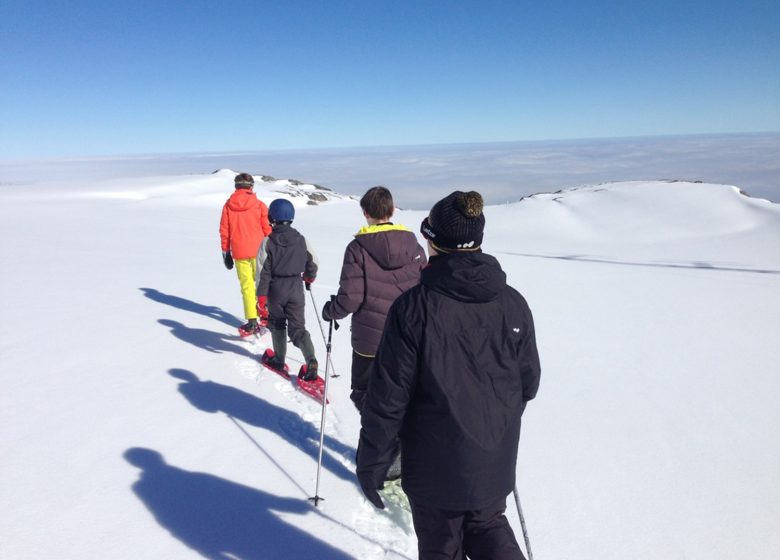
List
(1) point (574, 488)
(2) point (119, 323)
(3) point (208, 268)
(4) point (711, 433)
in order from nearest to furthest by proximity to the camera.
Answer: (1) point (574, 488)
(4) point (711, 433)
(2) point (119, 323)
(3) point (208, 268)

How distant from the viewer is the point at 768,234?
1911 centimetres

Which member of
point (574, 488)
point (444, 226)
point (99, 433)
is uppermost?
point (444, 226)

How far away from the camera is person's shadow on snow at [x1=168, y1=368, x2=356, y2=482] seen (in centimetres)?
382

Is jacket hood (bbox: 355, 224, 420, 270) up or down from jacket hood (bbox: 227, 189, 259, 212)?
down

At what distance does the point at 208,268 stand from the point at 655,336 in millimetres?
9072

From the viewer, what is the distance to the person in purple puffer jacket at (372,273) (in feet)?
10.7

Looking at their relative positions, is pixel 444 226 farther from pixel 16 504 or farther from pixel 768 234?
pixel 768 234

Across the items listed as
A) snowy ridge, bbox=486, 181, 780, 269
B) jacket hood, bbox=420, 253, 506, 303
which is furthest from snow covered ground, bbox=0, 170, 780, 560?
snowy ridge, bbox=486, 181, 780, 269

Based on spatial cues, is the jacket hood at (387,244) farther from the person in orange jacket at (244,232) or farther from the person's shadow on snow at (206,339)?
the person in orange jacket at (244,232)

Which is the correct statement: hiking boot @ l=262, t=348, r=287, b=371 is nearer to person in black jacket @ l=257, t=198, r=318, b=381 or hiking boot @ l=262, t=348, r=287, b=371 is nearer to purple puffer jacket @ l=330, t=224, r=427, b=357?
person in black jacket @ l=257, t=198, r=318, b=381

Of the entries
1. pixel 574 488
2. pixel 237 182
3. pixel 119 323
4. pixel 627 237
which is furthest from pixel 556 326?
pixel 627 237

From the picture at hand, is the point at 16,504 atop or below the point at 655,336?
atop

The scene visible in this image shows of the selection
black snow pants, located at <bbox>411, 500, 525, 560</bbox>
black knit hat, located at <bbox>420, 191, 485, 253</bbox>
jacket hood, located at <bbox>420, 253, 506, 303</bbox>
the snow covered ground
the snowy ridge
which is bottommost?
the snowy ridge

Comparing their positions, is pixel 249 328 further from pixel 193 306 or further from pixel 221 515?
pixel 221 515
